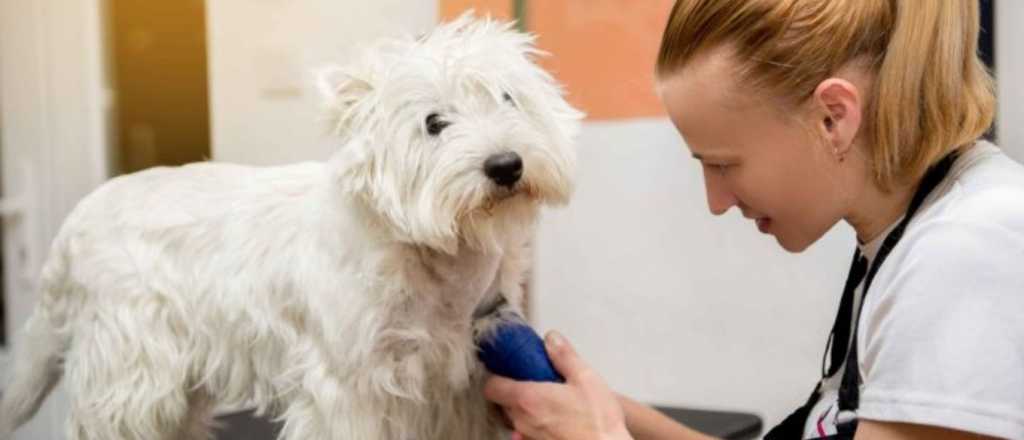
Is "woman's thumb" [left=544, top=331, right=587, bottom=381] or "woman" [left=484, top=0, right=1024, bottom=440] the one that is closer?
"woman" [left=484, top=0, right=1024, bottom=440]

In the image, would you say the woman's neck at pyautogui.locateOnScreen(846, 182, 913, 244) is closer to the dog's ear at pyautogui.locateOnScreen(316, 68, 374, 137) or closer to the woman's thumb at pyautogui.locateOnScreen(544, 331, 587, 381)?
the woman's thumb at pyautogui.locateOnScreen(544, 331, 587, 381)

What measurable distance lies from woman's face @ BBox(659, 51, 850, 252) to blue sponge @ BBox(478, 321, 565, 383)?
23 cm

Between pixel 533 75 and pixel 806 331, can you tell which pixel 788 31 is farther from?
pixel 806 331

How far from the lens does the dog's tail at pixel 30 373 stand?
1.00m

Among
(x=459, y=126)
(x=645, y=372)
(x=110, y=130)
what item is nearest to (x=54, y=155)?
(x=110, y=130)

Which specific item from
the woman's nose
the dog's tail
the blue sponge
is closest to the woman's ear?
the woman's nose

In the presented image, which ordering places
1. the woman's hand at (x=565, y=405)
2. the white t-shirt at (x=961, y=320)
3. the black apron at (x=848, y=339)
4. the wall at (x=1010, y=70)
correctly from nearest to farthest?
1. the white t-shirt at (x=961, y=320)
2. the black apron at (x=848, y=339)
3. the woman's hand at (x=565, y=405)
4. the wall at (x=1010, y=70)

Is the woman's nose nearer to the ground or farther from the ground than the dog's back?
farther from the ground

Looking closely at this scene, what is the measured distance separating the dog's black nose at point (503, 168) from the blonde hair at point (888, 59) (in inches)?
7.4

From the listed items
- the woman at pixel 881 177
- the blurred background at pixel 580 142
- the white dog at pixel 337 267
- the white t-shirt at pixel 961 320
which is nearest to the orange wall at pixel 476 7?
the blurred background at pixel 580 142

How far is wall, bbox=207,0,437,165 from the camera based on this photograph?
1.04 m

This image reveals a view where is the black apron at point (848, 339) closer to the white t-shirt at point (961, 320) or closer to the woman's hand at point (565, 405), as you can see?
the white t-shirt at point (961, 320)

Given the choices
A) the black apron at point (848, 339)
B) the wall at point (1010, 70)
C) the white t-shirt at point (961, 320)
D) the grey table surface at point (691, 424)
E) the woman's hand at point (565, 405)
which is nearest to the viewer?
the white t-shirt at point (961, 320)

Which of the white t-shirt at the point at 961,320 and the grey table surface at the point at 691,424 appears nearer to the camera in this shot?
the white t-shirt at the point at 961,320
